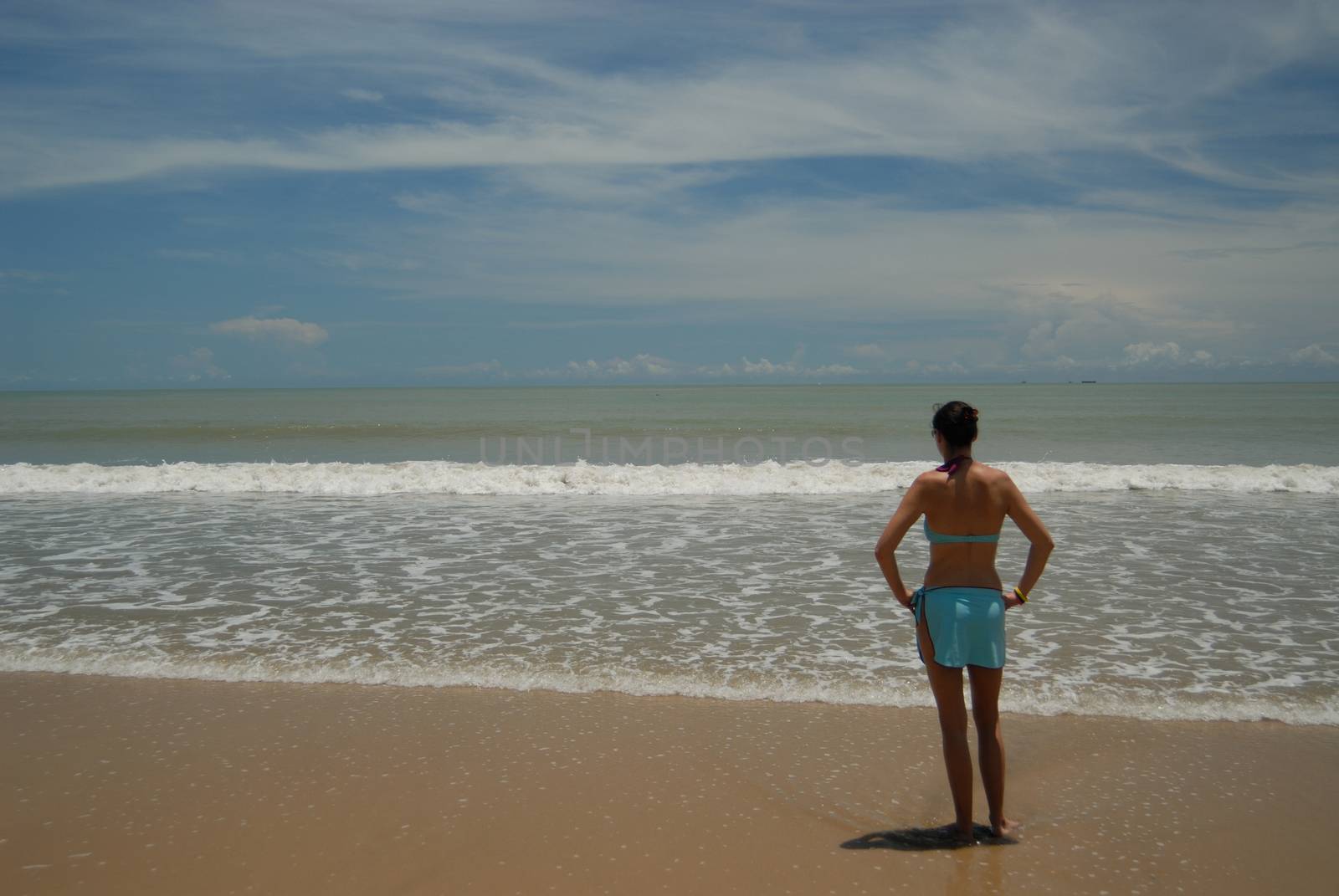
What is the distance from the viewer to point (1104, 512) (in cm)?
1421

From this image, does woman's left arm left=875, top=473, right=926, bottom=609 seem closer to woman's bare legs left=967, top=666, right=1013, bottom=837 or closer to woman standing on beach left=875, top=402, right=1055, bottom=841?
woman standing on beach left=875, top=402, right=1055, bottom=841

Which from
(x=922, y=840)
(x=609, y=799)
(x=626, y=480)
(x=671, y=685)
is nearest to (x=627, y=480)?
(x=626, y=480)

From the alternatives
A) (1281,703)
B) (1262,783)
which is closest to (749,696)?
(1262,783)

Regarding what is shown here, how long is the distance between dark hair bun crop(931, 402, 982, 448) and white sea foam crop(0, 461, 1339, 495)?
13290mm

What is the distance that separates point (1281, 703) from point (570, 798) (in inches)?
180

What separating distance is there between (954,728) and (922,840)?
559 millimetres

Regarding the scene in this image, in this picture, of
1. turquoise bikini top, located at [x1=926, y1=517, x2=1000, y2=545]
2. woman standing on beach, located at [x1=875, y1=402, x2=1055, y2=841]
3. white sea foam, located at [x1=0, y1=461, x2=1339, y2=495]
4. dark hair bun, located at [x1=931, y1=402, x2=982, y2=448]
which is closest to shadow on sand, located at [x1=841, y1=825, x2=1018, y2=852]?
woman standing on beach, located at [x1=875, y1=402, x2=1055, y2=841]

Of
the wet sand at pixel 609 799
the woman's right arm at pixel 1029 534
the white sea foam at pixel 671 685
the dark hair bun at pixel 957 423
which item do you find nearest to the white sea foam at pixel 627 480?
the white sea foam at pixel 671 685

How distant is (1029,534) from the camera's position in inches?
149

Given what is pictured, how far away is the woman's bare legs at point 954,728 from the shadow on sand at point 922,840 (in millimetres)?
59

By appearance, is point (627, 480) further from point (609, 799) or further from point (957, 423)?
point (957, 423)

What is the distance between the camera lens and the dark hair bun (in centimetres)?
374

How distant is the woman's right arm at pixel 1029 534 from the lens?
3.75 metres

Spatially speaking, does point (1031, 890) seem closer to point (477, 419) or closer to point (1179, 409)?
point (477, 419)
